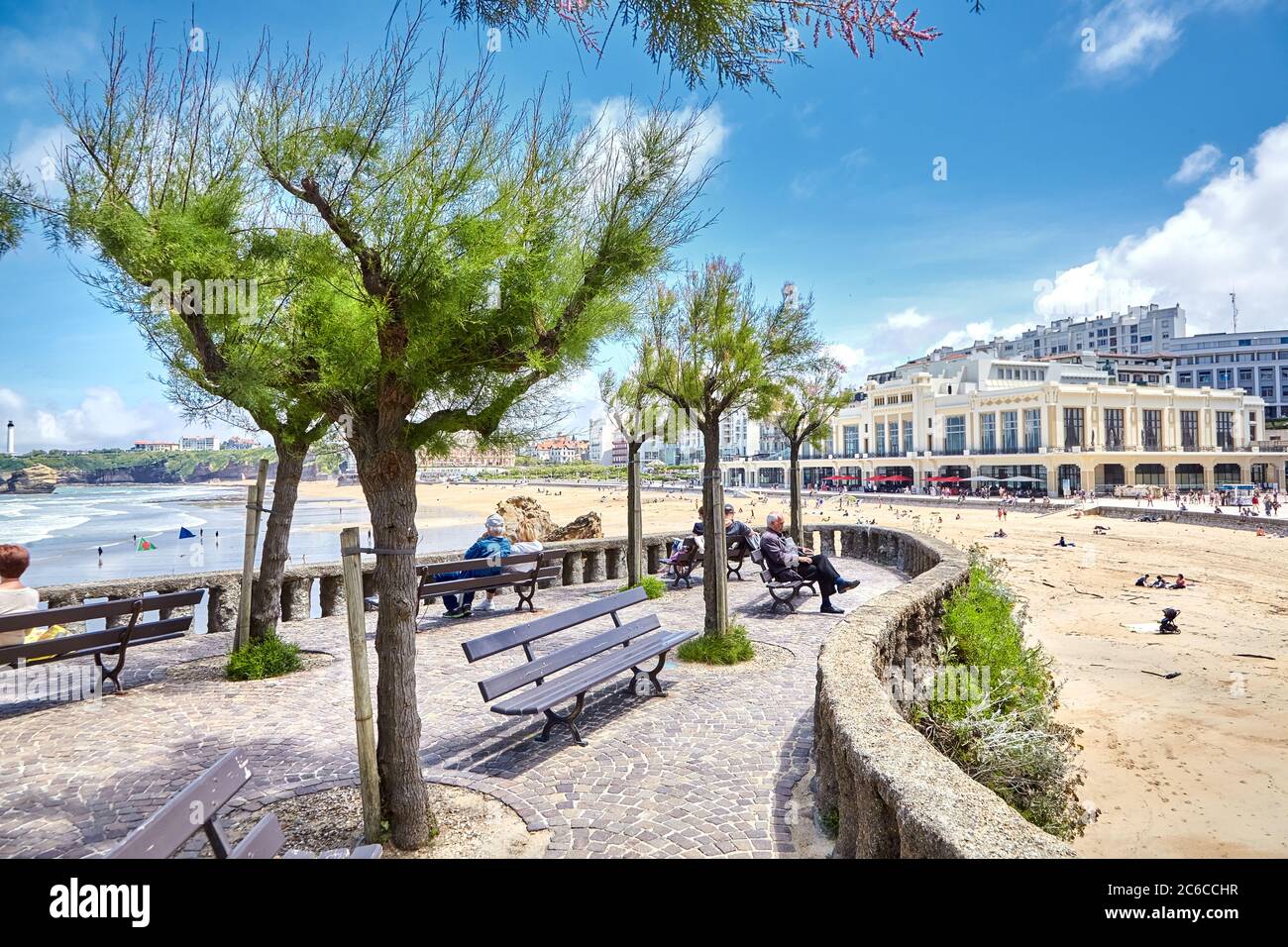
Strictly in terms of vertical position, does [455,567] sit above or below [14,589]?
below

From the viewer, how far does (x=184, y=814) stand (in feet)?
7.94

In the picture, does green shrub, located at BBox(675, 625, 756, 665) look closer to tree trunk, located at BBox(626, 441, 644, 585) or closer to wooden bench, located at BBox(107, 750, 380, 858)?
tree trunk, located at BBox(626, 441, 644, 585)

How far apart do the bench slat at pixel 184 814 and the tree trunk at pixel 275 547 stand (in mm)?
4932

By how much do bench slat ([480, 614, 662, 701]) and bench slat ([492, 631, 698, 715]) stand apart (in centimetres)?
9

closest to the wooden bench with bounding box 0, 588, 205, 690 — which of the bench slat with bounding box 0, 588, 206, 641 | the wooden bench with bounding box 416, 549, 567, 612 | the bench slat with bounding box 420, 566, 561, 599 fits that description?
the bench slat with bounding box 0, 588, 206, 641

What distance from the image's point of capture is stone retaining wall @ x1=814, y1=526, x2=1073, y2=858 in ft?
7.29

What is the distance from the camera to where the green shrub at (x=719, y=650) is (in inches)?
296

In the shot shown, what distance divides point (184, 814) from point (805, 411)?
14852 mm

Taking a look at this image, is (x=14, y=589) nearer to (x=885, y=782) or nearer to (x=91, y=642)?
(x=91, y=642)

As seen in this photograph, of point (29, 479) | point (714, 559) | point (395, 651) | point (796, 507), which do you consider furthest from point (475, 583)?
point (29, 479)
